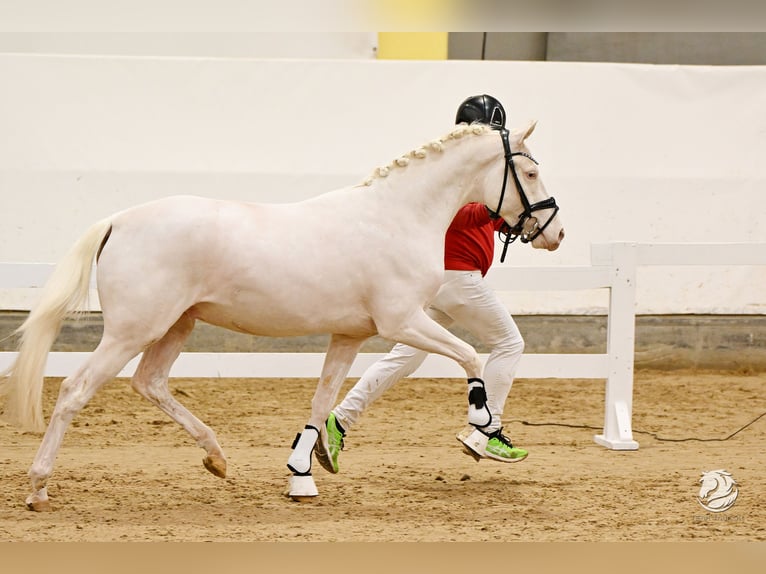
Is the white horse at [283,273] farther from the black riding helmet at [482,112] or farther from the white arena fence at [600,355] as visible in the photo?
the white arena fence at [600,355]

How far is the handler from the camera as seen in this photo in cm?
425

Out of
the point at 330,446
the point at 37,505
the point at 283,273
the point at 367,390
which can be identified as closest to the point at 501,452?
the point at 367,390

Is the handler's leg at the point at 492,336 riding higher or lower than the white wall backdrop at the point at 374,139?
lower

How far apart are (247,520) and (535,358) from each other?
2.38 m

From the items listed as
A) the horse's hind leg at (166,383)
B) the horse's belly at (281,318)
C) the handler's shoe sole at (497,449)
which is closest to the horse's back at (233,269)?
the horse's belly at (281,318)

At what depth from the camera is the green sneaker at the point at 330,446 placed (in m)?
4.12

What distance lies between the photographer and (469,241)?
14.2 feet

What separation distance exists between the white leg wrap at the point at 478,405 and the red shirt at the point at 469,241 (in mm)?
680

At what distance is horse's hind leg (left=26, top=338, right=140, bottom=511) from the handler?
3.77 ft

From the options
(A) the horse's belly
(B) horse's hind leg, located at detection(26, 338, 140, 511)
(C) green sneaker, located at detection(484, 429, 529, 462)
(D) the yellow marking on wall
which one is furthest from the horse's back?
(D) the yellow marking on wall

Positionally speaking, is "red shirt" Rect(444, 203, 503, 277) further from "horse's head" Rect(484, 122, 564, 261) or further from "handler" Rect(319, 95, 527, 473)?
"horse's head" Rect(484, 122, 564, 261)

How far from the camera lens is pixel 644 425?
6.09 meters

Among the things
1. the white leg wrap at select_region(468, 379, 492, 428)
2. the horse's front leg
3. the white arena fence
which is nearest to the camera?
the white leg wrap at select_region(468, 379, 492, 428)

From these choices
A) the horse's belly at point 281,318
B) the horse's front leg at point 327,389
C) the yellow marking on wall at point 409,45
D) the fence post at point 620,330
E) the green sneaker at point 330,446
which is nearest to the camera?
the horse's belly at point 281,318
